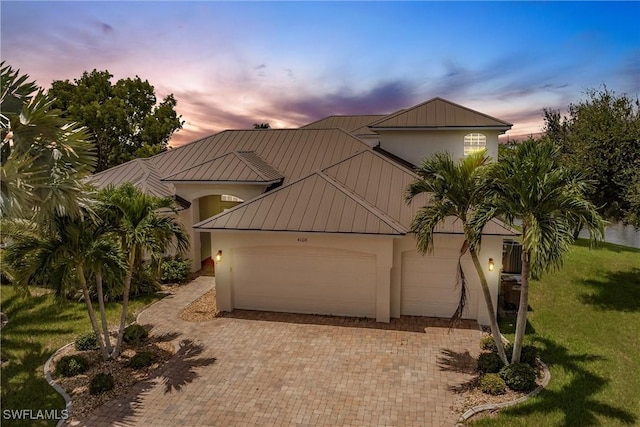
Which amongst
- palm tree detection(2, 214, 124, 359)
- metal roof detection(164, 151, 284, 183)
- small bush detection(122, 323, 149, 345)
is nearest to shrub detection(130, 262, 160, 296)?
small bush detection(122, 323, 149, 345)

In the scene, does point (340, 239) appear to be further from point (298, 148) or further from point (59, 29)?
point (59, 29)

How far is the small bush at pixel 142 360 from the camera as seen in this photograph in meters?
10.7

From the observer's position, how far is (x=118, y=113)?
35312mm

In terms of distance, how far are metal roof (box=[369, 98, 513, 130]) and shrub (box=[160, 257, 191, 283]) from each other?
1140 centimetres

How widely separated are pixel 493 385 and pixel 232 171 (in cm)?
1372

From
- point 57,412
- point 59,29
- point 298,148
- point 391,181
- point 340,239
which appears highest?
point 59,29

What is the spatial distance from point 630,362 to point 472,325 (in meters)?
4.23

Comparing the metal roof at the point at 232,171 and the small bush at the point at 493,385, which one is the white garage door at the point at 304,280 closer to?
the metal roof at the point at 232,171

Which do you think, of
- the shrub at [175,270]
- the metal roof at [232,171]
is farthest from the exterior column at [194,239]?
the metal roof at [232,171]

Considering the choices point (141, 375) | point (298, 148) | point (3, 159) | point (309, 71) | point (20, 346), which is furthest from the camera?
point (298, 148)

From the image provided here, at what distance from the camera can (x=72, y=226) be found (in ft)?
30.8

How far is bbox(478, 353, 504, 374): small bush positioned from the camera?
10148 mm

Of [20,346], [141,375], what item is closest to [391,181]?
[141,375]

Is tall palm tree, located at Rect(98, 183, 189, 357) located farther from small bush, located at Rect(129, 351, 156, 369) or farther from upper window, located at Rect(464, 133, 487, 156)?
upper window, located at Rect(464, 133, 487, 156)
